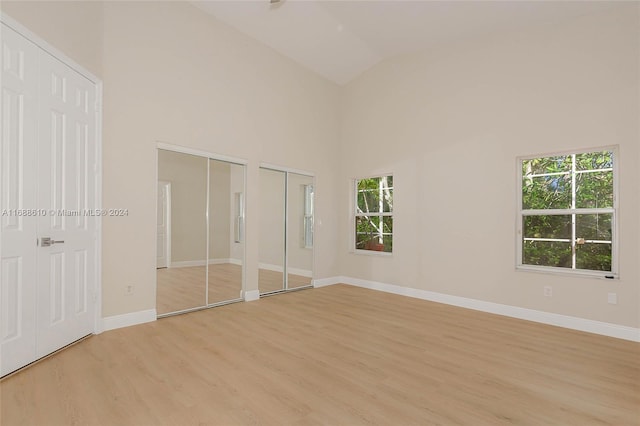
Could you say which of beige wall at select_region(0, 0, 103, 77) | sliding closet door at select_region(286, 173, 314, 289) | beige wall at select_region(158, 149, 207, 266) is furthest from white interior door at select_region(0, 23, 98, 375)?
sliding closet door at select_region(286, 173, 314, 289)

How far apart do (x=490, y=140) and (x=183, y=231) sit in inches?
178

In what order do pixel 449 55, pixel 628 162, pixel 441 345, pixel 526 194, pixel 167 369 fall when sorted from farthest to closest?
pixel 449 55, pixel 526 194, pixel 628 162, pixel 441 345, pixel 167 369

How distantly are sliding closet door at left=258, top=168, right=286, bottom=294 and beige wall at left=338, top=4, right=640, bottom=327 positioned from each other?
1.53m

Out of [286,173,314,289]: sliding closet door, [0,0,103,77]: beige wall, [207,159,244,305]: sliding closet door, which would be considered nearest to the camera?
[0,0,103,77]: beige wall

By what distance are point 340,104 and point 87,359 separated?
5.96m

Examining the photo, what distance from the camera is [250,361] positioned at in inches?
113

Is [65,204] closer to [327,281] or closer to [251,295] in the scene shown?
[251,295]

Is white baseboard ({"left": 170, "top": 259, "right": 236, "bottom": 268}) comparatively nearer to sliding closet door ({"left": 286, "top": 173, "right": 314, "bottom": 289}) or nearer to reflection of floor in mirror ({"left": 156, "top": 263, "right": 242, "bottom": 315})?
reflection of floor in mirror ({"left": 156, "top": 263, "right": 242, "bottom": 315})

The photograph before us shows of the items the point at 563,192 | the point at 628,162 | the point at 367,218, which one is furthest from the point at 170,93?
the point at 628,162

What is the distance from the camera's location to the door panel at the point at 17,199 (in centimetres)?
246

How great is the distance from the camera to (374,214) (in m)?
6.25

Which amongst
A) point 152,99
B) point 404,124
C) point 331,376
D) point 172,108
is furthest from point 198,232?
point 404,124

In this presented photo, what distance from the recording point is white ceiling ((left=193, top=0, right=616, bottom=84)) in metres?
4.16

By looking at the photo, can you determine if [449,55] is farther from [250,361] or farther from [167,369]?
[167,369]
